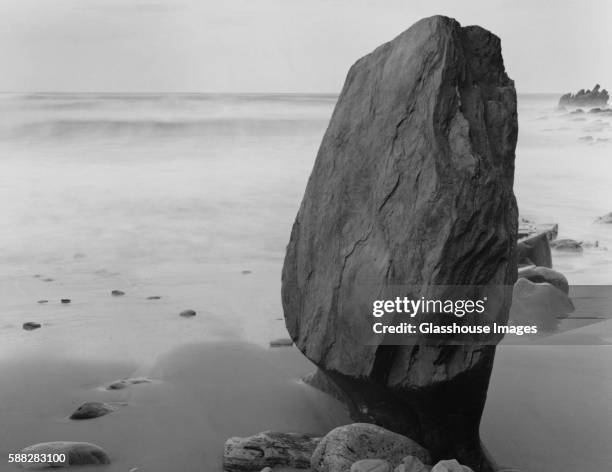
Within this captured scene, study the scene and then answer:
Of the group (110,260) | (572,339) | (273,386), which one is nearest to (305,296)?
(273,386)

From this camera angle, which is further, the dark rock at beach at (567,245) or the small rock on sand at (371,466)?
the dark rock at beach at (567,245)

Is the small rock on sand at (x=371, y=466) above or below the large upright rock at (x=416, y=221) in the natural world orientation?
below

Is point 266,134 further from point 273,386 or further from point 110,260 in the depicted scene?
point 273,386

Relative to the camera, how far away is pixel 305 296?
3246 millimetres

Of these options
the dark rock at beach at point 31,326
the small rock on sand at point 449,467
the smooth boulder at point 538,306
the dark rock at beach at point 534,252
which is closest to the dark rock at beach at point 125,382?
the dark rock at beach at point 31,326

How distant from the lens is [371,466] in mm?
2721

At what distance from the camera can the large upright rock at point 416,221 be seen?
108 inches

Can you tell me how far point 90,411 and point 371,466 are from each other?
1.29m

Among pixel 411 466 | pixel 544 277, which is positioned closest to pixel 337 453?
pixel 411 466

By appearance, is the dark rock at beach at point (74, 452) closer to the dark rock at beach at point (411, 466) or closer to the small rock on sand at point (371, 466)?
the small rock on sand at point (371, 466)

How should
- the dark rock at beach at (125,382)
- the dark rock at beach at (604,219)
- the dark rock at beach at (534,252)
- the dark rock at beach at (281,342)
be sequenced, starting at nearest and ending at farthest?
1. the dark rock at beach at (125,382)
2. the dark rock at beach at (281,342)
3. the dark rock at beach at (534,252)
4. the dark rock at beach at (604,219)

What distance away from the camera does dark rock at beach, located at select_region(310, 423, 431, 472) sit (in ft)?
9.28

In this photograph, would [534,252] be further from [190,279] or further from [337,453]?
[337,453]

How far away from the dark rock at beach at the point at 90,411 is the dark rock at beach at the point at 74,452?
319mm
